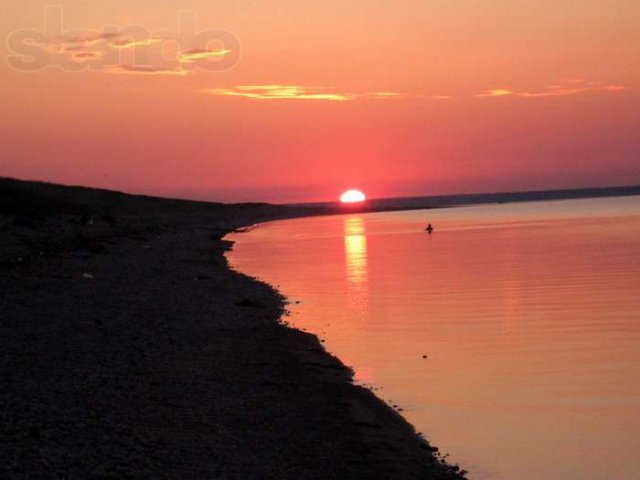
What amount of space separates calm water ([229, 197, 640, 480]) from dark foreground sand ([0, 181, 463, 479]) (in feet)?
3.47

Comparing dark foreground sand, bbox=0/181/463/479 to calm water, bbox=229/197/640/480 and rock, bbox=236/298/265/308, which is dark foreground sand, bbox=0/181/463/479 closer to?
rock, bbox=236/298/265/308

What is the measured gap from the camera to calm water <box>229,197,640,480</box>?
14375 mm

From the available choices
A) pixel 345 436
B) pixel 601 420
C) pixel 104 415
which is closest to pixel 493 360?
pixel 601 420

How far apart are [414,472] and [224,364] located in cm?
701

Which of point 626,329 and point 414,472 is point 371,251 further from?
point 414,472

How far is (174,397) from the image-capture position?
15.1m

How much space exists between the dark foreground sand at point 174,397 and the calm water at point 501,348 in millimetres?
1059

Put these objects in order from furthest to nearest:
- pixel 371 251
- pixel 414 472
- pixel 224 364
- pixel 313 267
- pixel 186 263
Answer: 1. pixel 371 251
2. pixel 313 267
3. pixel 186 263
4. pixel 224 364
5. pixel 414 472

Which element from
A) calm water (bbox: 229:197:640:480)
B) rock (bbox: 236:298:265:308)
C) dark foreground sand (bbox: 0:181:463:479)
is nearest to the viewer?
dark foreground sand (bbox: 0:181:463:479)

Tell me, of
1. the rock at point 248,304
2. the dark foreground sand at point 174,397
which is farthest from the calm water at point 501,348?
the rock at point 248,304

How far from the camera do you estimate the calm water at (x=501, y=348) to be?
1438 centimetres

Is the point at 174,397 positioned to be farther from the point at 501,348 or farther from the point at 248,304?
the point at 248,304

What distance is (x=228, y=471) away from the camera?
11.6m

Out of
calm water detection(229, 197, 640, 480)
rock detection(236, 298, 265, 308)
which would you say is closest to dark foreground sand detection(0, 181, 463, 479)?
rock detection(236, 298, 265, 308)
